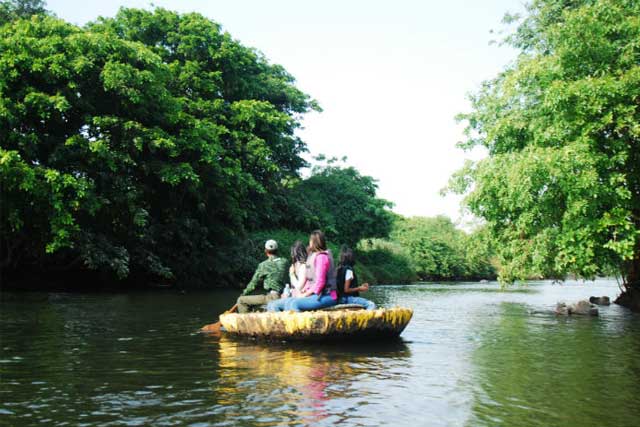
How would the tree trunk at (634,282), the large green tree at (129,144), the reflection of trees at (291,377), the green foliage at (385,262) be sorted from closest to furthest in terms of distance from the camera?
the reflection of trees at (291,377), the tree trunk at (634,282), the large green tree at (129,144), the green foliage at (385,262)

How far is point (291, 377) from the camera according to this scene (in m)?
8.01

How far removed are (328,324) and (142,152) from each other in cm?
1987

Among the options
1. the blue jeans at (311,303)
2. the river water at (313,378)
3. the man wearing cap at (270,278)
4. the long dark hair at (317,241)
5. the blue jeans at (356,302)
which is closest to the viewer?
the river water at (313,378)

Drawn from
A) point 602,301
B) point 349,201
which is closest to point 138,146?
point 602,301

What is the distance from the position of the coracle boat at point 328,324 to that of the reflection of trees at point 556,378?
1.63 metres

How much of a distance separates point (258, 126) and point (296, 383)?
95.6ft

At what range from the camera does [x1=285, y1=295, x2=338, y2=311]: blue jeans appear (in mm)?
11367

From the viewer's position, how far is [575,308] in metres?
19.0

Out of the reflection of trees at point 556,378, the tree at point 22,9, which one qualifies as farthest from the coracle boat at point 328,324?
the tree at point 22,9

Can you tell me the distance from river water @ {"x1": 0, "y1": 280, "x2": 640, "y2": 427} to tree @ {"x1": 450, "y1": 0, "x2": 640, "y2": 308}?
3.78 m

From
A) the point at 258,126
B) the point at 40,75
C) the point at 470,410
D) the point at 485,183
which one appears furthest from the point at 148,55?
the point at 470,410

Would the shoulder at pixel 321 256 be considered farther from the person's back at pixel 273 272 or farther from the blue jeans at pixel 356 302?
the person's back at pixel 273 272

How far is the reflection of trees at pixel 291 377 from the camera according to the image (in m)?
6.16

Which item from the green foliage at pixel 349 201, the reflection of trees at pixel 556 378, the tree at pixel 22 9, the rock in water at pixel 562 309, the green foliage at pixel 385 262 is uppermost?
the tree at pixel 22 9
